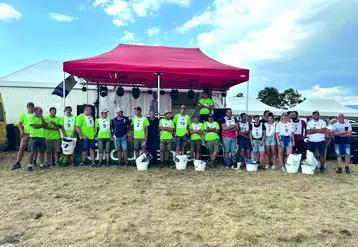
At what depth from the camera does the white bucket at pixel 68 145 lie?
6.31m

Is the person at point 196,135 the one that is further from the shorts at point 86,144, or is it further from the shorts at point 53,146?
the shorts at point 53,146

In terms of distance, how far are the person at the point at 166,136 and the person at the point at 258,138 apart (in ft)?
6.56

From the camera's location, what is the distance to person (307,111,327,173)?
20.0 feet

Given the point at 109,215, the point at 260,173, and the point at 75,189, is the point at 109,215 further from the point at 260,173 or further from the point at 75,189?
the point at 260,173

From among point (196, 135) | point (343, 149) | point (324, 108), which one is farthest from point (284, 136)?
point (324, 108)

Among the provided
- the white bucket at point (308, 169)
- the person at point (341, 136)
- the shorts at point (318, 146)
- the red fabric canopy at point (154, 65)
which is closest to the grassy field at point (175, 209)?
the white bucket at point (308, 169)

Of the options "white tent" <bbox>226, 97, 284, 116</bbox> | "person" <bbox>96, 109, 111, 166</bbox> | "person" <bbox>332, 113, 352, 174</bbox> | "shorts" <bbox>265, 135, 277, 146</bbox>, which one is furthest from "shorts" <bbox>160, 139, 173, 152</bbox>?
"white tent" <bbox>226, 97, 284, 116</bbox>

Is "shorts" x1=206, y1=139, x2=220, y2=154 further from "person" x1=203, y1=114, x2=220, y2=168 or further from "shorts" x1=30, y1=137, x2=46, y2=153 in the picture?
"shorts" x1=30, y1=137, x2=46, y2=153

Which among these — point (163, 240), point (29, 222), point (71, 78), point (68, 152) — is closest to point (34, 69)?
point (71, 78)

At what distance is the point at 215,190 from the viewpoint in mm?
4559

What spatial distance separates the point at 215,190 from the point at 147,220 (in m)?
1.69

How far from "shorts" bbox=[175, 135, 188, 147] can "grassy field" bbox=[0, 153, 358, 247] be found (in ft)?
3.26

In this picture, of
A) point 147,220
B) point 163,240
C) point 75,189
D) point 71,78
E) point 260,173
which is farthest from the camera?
point 71,78

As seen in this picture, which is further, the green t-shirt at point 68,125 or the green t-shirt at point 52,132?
the green t-shirt at point 68,125
